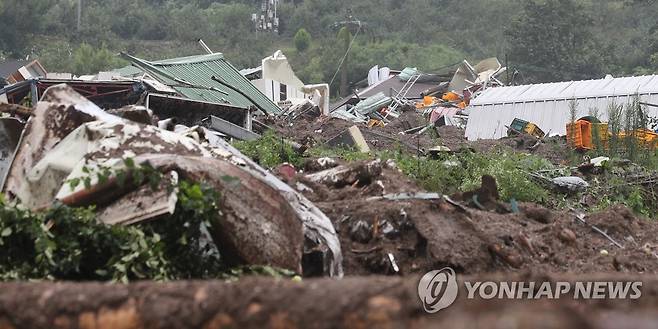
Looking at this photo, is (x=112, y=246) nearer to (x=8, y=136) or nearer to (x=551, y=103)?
(x=8, y=136)

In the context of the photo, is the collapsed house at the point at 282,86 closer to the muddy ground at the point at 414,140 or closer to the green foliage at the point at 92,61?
the muddy ground at the point at 414,140

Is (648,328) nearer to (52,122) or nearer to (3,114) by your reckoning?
(52,122)

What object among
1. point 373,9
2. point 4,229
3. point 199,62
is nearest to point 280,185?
point 4,229

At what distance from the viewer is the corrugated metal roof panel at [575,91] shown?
22516 mm

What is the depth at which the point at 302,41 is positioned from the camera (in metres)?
58.2

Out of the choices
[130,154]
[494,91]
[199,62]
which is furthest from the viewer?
[494,91]

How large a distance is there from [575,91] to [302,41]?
35.7 m

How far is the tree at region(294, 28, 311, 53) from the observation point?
191ft

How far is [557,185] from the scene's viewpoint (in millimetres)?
13289

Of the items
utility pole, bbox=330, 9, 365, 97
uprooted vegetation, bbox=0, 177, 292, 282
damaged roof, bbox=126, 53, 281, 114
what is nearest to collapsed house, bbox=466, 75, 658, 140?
damaged roof, bbox=126, 53, 281, 114

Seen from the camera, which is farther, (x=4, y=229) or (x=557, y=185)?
(x=557, y=185)

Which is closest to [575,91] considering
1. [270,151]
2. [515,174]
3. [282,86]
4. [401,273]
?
[282,86]

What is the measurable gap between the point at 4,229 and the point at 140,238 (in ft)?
2.22

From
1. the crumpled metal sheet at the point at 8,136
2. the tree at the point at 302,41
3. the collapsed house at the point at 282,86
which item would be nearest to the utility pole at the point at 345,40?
the tree at the point at 302,41
